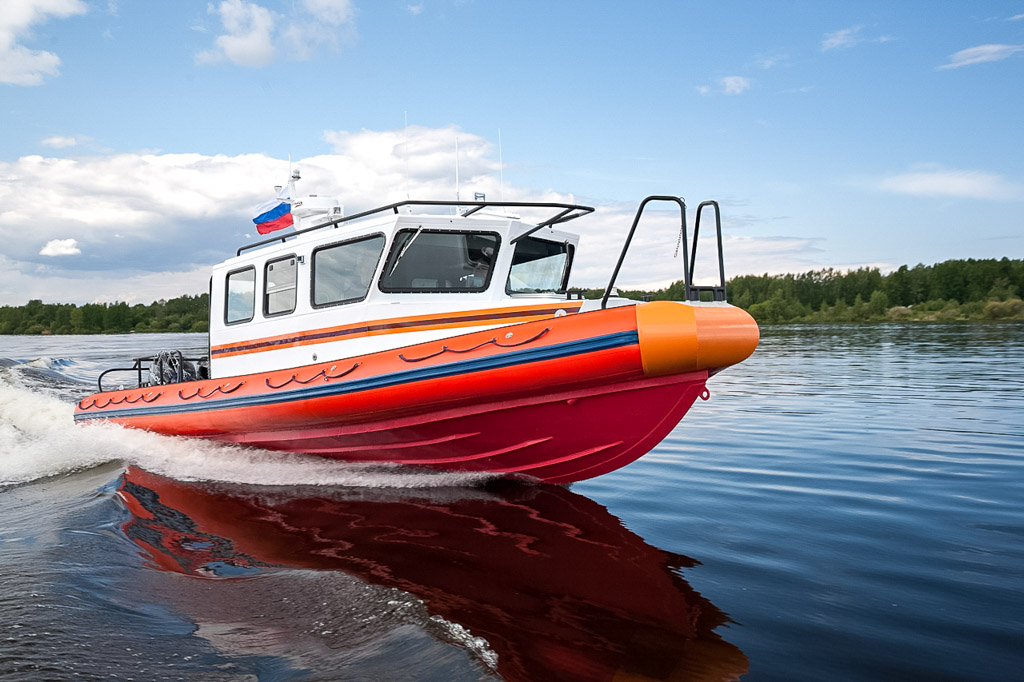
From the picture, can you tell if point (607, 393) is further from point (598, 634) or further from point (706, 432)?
point (706, 432)

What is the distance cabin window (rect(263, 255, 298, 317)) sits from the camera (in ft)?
22.1

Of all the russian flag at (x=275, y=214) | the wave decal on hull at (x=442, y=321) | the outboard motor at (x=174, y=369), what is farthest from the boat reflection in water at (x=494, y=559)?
the russian flag at (x=275, y=214)

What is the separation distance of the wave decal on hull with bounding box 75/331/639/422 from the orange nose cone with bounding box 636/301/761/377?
136mm

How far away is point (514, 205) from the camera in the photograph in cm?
606

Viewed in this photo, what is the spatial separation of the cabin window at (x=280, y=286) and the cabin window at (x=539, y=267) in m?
2.19

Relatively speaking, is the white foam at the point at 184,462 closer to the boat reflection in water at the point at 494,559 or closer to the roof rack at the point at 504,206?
the boat reflection in water at the point at 494,559

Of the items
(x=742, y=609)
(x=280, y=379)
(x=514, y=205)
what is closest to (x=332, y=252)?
(x=280, y=379)

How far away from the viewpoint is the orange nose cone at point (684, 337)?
4.75 metres

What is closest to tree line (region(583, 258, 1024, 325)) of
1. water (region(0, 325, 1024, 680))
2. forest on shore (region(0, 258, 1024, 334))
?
forest on shore (region(0, 258, 1024, 334))

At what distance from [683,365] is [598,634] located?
6.84 ft

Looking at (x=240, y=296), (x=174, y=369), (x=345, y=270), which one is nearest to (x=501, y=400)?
(x=345, y=270)

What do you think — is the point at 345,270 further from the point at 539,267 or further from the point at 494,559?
the point at 494,559

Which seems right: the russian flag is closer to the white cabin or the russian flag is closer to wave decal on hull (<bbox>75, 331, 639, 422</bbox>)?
the white cabin

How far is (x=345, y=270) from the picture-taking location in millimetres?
6270
